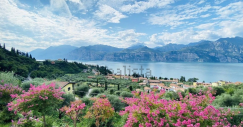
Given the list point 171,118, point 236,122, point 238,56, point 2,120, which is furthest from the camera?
point 238,56

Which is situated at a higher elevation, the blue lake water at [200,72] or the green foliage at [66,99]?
the green foliage at [66,99]

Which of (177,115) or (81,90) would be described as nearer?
(177,115)

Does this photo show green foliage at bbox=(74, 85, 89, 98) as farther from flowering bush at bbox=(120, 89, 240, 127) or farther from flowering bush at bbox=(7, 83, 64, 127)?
flowering bush at bbox=(120, 89, 240, 127)

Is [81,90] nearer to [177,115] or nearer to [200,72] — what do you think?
[177,115]

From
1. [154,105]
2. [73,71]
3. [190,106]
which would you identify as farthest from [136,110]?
[73,71]

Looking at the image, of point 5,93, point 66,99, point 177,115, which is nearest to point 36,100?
point 5,93

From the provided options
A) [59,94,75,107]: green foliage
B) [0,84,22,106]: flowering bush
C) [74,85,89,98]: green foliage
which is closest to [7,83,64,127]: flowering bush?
[0,84,22,106]: flowering bush

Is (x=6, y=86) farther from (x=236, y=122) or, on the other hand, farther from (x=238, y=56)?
(x=238, y=56)

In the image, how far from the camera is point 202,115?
93.1 inches

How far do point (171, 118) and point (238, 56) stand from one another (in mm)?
269226

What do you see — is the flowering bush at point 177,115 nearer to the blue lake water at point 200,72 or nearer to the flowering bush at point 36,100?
the flowering bush at point 36,100

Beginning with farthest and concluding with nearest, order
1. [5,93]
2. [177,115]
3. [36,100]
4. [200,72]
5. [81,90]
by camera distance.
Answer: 1. [200,72]
2. [81,90]
3. [5,93]
4. [36,100]
5. [177,115]

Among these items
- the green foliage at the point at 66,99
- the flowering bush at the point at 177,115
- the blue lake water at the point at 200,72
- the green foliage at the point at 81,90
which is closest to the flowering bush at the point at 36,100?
the flowering bush at the point at 177,115

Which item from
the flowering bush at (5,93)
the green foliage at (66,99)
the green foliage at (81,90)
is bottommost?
the green foliage at (81,90)
